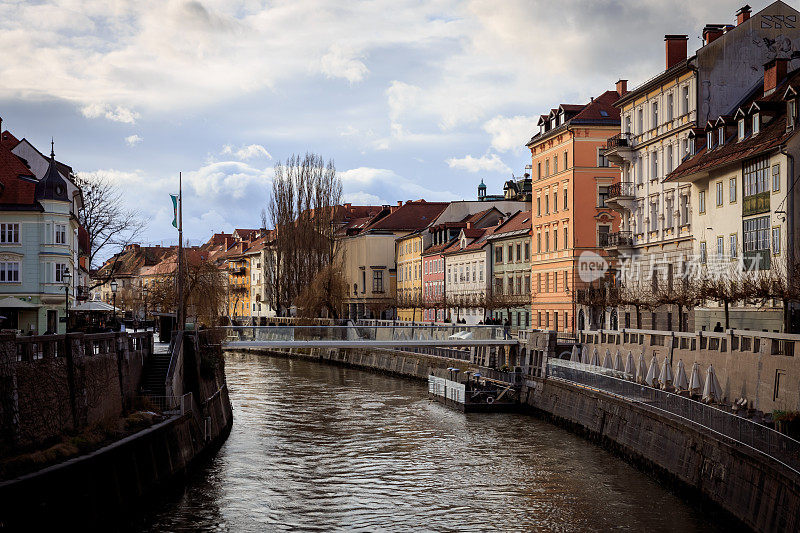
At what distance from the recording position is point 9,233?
50312 millimetres

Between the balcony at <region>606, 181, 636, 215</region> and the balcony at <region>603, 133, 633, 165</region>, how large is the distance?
1.53 metres

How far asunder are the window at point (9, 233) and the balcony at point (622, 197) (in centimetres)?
3206

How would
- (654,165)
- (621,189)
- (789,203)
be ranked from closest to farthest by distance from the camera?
(789,203) → (654,165) → (621,189)

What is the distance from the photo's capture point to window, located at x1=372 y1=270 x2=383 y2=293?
348 feet

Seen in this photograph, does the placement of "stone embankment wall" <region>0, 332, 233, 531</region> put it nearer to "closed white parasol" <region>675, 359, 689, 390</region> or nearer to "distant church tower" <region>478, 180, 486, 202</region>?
"closed white parasol" <region>675, 359, 689, 390</region>

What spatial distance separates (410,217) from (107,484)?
85973mm

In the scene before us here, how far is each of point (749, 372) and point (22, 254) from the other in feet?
119

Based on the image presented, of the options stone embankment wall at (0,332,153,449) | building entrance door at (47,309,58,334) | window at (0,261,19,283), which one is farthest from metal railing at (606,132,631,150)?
stone embankment wall at (0,332,153,449)

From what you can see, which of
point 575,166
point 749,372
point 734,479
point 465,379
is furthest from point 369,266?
point 734,479

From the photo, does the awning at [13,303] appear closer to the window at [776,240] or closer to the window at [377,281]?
the window at [776,240]

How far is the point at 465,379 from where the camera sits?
49.5m

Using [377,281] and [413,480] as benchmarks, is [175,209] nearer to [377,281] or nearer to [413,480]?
[413,480]

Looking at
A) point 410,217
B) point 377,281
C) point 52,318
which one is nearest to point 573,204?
point 52,318

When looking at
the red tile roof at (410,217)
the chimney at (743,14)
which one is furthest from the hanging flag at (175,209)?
the red tile roof at (410,217)
